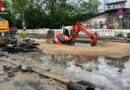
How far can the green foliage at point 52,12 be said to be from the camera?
3828 cm

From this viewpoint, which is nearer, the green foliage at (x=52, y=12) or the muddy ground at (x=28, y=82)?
the muddy ground at (x=28, y=82)

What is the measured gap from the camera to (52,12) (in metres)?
40.9

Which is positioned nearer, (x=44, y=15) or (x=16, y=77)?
(x=16, y=77)

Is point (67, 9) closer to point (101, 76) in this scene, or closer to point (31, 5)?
point (31, 5)

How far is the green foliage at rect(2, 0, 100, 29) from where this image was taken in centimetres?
3828

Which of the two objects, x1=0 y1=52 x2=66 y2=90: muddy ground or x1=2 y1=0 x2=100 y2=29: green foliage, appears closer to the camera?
x1=0 y1=52 x2=66 y2=90: muddy ground

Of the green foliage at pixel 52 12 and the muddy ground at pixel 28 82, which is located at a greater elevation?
the green foliage at pixel 52 12

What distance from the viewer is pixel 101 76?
6566 mm

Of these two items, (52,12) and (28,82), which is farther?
(52,12)

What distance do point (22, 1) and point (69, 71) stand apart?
104 ft

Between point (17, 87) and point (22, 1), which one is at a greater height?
point (22, 1)

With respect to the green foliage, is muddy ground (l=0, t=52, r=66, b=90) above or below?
below

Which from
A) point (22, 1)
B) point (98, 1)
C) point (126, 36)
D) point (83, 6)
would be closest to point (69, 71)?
point (126, 36)

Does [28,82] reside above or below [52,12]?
below
